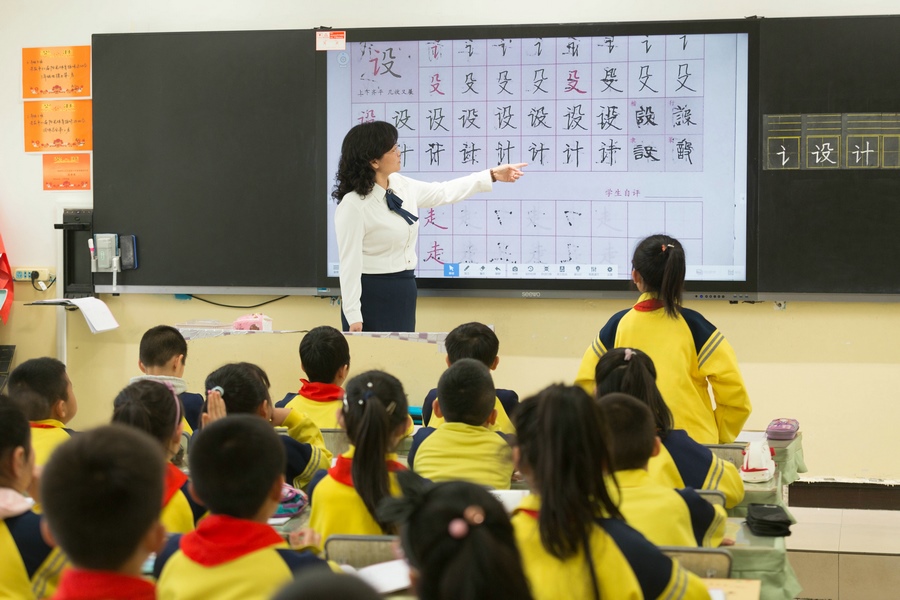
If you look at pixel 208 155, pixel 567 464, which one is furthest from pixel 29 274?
pixel 567 464

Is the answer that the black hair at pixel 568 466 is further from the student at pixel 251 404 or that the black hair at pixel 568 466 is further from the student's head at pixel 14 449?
the student at pixel 251 404

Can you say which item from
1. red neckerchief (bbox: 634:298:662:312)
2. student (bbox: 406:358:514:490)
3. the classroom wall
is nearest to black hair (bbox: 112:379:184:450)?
student (bbox: 406:358:514:490)

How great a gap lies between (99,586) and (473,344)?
7.02 feet

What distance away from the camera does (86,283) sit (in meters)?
5.36

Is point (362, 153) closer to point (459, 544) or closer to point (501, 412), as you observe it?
point (501, 412)

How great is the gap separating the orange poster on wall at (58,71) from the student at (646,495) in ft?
13.9

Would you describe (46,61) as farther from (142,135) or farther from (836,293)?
(836,293)

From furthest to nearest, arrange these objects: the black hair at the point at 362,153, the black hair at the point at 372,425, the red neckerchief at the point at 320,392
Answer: the black hair at the point at 362,153 < the red neckerchief at the point at 320,392 < the black hair at the point at 372,425

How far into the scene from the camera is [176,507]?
2131 millimetres

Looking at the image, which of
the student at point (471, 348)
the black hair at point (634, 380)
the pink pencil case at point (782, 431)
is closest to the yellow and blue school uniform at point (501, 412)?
the student at point (471, 348)

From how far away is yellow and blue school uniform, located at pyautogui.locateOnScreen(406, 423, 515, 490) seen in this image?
244cm

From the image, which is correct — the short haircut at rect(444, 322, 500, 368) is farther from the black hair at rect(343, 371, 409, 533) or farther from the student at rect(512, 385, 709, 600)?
the student at rect(512, 385, 709, 600)

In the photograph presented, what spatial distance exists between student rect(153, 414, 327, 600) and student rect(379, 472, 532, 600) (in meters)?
0.34

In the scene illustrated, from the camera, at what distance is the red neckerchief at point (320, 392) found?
3.27 m
